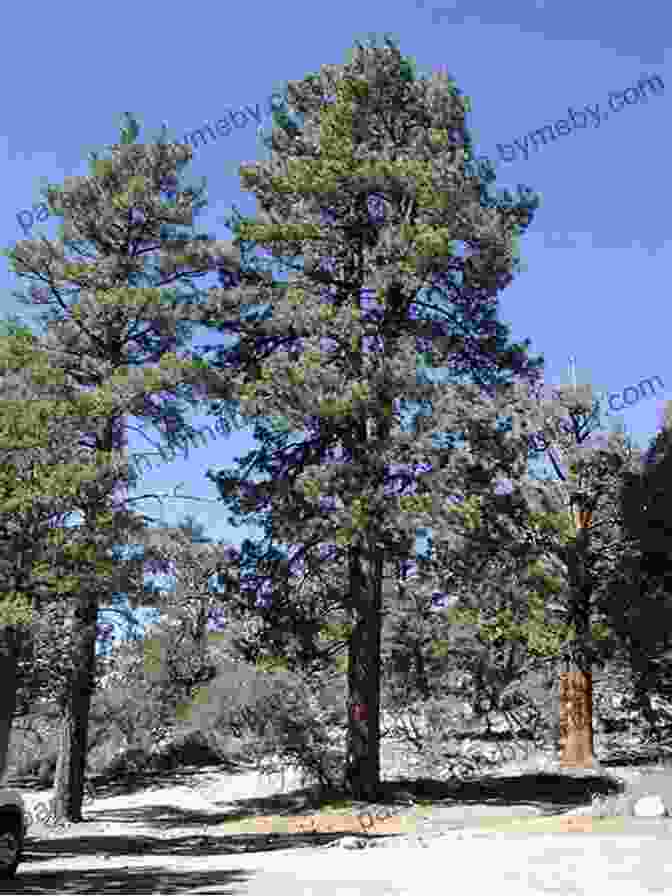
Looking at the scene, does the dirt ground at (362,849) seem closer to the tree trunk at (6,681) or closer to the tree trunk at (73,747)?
the tree trunk at (73,747)

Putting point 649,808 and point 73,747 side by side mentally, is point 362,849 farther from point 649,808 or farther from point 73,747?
point 73,747

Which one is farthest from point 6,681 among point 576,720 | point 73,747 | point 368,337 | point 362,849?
point 576,720

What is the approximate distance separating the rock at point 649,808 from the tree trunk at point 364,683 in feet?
17.9

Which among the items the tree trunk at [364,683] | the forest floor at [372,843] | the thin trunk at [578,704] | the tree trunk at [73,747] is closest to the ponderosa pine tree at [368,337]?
the tree trunk at [364,683]

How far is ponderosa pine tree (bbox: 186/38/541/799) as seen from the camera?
15.8 meters

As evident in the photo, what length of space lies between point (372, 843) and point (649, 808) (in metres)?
3.63

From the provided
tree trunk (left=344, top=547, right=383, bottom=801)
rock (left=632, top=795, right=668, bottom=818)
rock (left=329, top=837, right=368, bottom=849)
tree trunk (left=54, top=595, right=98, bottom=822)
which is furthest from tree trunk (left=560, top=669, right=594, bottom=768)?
tree trunk (left=54, top=595, right=98, bottom=822)

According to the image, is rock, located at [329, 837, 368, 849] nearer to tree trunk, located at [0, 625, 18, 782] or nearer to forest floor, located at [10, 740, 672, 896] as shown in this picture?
forest floor, located at [10, 740, 672, 896]

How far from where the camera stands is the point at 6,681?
36.6 ft

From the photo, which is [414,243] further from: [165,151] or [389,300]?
[165,151]

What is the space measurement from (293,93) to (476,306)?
6850 mm

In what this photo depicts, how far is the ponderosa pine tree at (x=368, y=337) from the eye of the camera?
15.8 m

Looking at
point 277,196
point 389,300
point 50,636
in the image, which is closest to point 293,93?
point 277,196

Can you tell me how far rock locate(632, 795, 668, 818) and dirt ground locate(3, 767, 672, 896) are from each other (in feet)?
2.25
